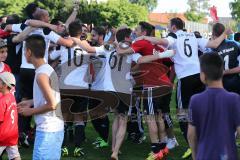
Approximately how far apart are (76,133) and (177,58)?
209 cm

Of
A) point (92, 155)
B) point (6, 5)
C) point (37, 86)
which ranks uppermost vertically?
point (6, 5)

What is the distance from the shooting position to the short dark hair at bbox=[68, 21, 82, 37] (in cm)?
754

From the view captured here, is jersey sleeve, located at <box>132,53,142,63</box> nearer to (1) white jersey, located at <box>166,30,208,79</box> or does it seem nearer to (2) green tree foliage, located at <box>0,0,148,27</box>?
(1) white jersey, located at <box>166,30,208,79</box>

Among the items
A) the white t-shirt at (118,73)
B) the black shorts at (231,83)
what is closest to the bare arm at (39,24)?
the white t-shirt at (118,73)

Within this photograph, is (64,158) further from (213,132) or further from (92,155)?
(213,132)

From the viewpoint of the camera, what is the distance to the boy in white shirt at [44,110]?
15.2 feet

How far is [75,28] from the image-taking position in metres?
7.56

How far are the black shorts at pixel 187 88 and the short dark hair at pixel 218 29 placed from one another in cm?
93

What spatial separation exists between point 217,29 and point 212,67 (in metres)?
4.36

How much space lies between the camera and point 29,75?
7.91 meters

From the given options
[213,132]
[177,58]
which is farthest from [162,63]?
[213,132]

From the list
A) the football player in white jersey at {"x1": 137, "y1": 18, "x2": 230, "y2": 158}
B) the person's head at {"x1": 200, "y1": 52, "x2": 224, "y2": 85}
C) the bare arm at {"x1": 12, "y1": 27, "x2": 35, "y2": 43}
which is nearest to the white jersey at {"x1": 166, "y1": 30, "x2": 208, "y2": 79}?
the football player in white jersey at {"x1": 137, "y1": 18, "x2": 230, "y2": 158}

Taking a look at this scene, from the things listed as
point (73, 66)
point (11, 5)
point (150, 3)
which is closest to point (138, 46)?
point (73, 66)

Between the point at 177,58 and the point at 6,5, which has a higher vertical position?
the point at 6,5
